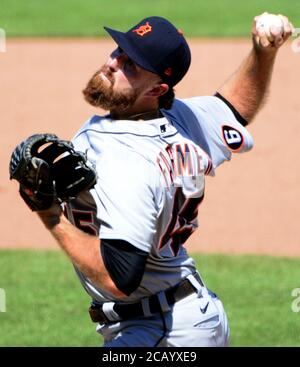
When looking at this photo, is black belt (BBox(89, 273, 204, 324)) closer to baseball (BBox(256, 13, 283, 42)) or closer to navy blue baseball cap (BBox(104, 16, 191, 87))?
navy blue baseball cap (BBox(104, 16, 191, 87))

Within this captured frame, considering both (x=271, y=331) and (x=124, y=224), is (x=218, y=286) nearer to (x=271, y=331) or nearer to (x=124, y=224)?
(x=271, y=331)

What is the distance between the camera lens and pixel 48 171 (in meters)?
4.00

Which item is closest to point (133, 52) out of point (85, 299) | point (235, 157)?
point (85, 299)

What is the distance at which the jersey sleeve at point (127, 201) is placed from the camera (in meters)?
4.04

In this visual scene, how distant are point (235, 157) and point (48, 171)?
23.8 ft

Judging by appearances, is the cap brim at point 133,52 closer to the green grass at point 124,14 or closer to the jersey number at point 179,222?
the jersey number at point 179,222

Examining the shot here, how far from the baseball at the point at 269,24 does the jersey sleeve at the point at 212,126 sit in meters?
0.43

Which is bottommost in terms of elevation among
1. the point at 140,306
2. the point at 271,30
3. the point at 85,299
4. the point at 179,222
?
the point at 85,299

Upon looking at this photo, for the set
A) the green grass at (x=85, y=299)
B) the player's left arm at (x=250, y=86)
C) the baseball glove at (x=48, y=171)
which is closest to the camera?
the baseball glove at (x=48, y=171)

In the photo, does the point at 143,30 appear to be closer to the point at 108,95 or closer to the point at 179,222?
the point at 108,95

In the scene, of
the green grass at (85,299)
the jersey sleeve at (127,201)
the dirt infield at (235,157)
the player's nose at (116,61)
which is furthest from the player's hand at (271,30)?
the dirt infield at (235,157)

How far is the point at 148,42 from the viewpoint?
14.5 ft
